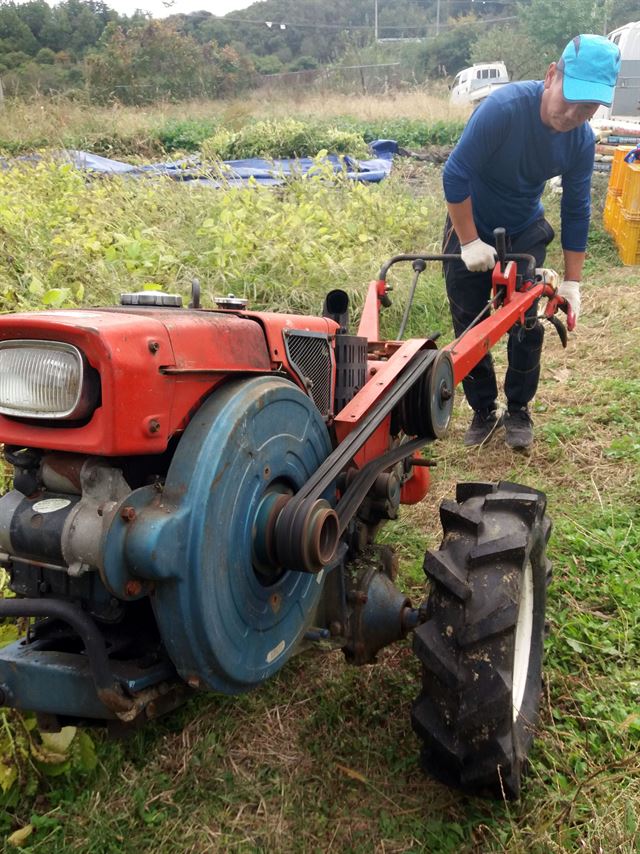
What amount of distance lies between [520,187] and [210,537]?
2732 millimetres

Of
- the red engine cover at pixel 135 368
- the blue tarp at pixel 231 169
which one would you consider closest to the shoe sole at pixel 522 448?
the red engine cover at pixel 135 368

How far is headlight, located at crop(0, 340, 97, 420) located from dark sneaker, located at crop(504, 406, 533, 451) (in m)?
2.81

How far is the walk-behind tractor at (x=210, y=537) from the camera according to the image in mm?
1352

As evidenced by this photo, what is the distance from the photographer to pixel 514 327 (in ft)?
12.6

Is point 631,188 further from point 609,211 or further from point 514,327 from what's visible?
point 514,327

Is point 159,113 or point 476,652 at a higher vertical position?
point 159,113

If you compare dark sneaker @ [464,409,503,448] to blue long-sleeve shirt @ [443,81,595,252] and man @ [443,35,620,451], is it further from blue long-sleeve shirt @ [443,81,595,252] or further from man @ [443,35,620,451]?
blue long-sleeve shirt @ [443,81,595,252]

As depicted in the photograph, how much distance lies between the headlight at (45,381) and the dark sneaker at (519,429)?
2814mm

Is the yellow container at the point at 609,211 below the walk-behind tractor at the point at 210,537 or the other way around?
below

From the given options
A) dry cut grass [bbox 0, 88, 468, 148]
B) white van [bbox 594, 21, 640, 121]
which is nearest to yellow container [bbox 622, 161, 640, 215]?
dry cut grass [bbox 0, 88, 468, 148]

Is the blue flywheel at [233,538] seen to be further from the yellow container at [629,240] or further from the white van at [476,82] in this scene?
the white van at [476,82]

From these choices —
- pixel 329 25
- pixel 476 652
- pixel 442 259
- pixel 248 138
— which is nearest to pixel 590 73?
pixel 442 259

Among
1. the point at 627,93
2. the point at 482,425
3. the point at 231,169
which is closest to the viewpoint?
the point at 482,425

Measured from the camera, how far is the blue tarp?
687 cm
